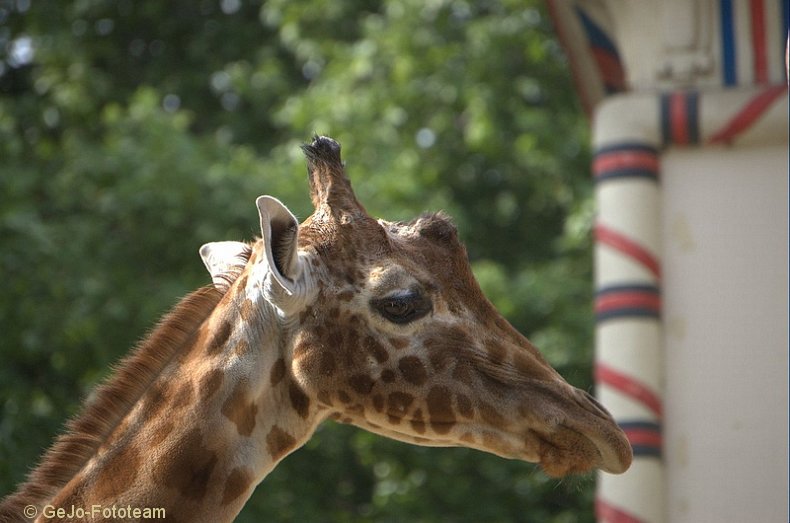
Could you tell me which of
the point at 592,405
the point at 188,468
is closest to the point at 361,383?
the point at 188,468

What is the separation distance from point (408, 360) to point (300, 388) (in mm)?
320

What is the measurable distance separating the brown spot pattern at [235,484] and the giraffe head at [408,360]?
0.25 meters

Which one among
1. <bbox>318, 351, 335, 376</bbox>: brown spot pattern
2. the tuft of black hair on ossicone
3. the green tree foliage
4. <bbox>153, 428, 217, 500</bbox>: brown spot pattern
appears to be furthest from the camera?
the green tree foliage

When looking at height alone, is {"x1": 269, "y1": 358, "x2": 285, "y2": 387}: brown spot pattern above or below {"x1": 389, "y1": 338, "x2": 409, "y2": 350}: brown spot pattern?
below

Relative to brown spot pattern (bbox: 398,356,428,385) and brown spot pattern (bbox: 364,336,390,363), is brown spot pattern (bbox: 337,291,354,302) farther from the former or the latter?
brown spot pattern (bbox: 398,356,428,385)

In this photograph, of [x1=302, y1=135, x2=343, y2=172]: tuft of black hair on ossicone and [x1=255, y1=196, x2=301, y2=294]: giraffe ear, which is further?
[x1=302, y1=135, x2=343, y2=172]: tuft of black hair on ossicone

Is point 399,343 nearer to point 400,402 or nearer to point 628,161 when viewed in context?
point 400,402

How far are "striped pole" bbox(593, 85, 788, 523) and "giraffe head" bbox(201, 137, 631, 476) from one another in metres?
3.62

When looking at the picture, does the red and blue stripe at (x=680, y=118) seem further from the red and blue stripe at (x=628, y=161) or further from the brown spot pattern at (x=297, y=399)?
the brown spot pattern at (x=297, y=399)

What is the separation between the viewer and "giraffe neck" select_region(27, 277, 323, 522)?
380 cm

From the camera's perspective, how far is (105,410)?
3986mm

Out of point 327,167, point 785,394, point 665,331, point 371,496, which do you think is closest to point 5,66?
point 371,496

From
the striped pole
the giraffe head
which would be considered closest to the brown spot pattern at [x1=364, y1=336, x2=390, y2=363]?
the giraffe head

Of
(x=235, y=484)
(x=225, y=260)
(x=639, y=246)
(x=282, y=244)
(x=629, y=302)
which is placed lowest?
(x=629, y=302)
